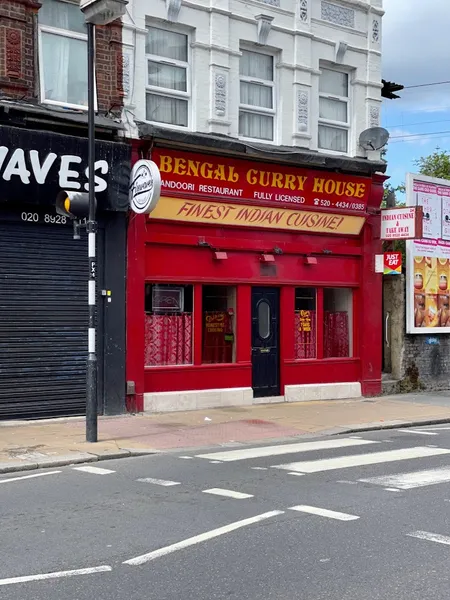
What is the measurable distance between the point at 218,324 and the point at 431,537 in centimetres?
1038

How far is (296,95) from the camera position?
1767 cm

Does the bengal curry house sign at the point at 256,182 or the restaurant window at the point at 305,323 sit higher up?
the bengal curry house sign at the point at 256,182

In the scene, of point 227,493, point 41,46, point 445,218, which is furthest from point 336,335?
point 227,493

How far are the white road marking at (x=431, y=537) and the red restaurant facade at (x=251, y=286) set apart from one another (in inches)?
346

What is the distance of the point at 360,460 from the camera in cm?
1063

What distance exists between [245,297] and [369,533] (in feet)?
33.9

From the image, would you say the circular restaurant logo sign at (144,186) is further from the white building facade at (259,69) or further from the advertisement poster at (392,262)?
the advertisement poster at (392,262)

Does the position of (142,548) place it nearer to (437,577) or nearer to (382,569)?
(382,569)

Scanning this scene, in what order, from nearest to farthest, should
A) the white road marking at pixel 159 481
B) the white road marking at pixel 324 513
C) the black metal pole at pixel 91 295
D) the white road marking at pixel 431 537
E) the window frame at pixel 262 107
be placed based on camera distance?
1. the white road marking at pixel 431 537
2. the white road marking at pixel 324 513
3. the white road marking at pixel 159 481
4. the black metal pole at pixel 91 295
5. the window frame at pixel 262 107

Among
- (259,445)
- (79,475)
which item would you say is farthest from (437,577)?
(259,445)

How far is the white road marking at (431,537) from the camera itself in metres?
6.66

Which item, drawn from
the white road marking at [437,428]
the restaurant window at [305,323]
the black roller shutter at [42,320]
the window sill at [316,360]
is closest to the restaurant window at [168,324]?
the black roller shutter at [42,320]

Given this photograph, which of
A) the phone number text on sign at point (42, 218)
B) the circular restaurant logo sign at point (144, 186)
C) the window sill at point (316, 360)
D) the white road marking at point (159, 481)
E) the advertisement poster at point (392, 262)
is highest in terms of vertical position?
the circular restaurant logo sign at point (144, 186)

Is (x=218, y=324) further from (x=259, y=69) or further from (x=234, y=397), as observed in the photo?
(x=259, y=69)
